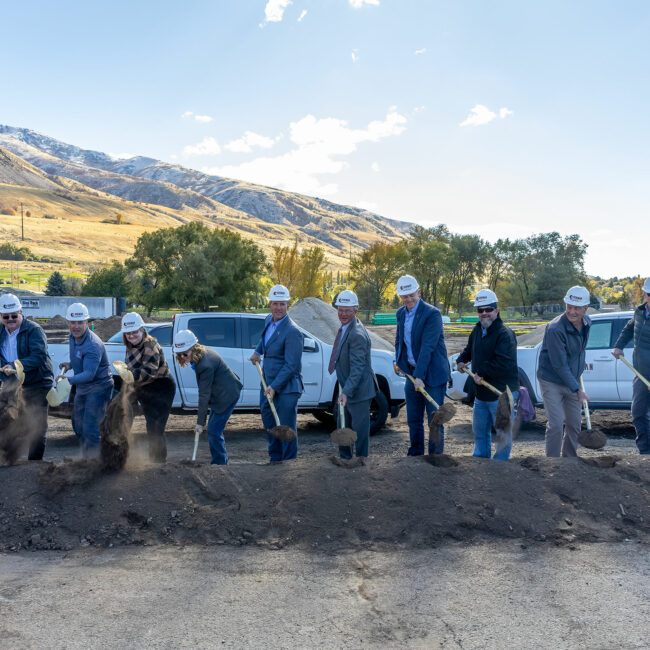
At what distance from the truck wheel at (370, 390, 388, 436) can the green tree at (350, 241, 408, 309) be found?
53.7 m

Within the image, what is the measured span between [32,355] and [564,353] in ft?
18.1

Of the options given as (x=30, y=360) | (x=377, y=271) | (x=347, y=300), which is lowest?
(x=30, y=360)

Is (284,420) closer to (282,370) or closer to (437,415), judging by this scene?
(282,370)

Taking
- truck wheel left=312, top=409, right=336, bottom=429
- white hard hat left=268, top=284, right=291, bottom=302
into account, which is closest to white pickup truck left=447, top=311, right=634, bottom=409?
truck wheel left=312, top=409, right=336, bottom=429

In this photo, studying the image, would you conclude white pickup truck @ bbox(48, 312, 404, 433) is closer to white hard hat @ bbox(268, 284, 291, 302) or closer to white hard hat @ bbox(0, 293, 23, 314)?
white hard hat @ bbox(268, 284, 291, 302)

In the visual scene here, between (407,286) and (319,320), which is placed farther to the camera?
(319,320)

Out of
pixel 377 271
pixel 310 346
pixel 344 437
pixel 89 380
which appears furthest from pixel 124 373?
pixel 377 271

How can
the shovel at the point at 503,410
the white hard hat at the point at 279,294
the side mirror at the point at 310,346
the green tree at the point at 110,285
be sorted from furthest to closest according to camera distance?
the green tree at the point at 110,285 < the side mirror at the point at 310,346 < the white hard hat at the point at 279,294 < the shovel at the point at 503,410

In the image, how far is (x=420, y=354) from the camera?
20.8 ft

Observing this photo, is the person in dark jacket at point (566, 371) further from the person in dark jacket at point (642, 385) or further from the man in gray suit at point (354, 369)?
the man in gray suit at point (354, 369)

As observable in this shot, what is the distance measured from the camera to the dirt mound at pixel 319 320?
1378cm

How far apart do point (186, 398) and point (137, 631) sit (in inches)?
221

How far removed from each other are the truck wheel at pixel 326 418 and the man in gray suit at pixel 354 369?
3.57 metres

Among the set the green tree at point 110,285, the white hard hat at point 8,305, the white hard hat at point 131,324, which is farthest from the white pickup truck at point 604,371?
the green tree at point 110,285
